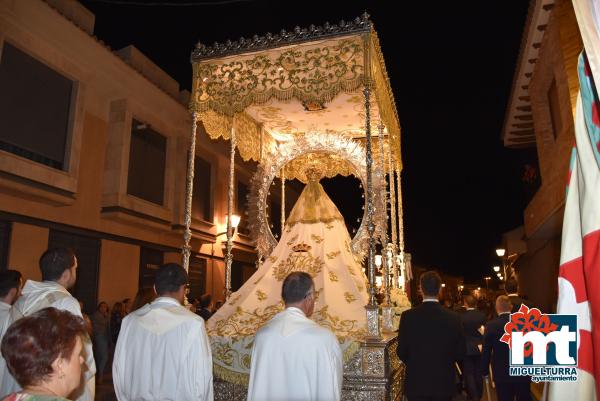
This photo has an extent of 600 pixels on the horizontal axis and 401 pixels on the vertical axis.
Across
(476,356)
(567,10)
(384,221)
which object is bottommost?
(476,356)

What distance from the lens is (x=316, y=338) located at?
8.40ft

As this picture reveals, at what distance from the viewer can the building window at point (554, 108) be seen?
9.65 m

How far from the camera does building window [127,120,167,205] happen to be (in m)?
11.6

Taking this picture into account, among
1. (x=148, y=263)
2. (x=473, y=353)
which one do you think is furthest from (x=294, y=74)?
(x=148, y=263)

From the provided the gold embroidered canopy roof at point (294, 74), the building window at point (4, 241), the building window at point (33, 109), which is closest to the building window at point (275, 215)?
the building window at point (33, 109)

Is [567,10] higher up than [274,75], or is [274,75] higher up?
[567,10]

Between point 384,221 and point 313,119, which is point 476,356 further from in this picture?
point 313,119

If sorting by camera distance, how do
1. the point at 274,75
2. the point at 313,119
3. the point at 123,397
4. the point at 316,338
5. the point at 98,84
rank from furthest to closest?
the point at 98,84 < the point at 313,119 < the point at 274,75 < the point at 123,397 < the point at 316,338

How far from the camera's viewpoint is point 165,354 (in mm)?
2770

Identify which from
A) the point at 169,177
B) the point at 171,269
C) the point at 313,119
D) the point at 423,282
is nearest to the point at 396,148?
the point at 313,119

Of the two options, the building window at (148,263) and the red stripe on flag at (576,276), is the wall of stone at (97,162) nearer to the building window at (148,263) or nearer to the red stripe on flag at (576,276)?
the building window at (148,263)

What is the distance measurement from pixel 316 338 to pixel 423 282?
171 centimetres

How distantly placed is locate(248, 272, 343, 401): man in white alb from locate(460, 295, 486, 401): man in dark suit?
408cm

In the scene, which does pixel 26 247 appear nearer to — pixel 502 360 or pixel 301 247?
pixel 301 247
